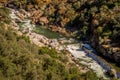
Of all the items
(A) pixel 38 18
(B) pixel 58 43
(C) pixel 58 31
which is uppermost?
(A) pixel 38 18

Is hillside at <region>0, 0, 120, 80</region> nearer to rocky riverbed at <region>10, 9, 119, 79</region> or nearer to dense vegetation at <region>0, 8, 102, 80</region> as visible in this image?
dense vegetation at <region>0, 8, 102, 80</region>

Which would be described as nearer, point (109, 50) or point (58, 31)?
point (109, 50)

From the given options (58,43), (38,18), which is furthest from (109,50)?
(38,18)

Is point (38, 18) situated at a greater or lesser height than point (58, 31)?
greater

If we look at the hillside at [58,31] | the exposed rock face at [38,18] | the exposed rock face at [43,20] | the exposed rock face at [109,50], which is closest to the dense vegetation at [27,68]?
the hillside at [58,31]

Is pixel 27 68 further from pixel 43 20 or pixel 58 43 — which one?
pixel 43 20

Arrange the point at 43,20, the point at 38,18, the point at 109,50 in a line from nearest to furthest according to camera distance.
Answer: the point at 109,50, the point at 43,20, the point at 38,18

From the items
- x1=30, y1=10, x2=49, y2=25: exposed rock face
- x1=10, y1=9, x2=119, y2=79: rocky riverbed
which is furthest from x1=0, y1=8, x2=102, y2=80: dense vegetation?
x1=30, y1=10, x2=49, y2=25: exposed rock face

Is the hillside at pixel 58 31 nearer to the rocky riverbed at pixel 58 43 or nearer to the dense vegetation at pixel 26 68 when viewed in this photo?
the dense vegetation at pixel 26 68
